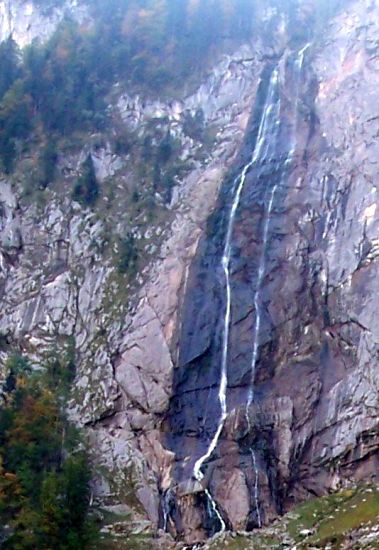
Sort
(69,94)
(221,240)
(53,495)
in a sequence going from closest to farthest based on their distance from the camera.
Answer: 1. (53,495)
2. (221,240)
3. (69,94)

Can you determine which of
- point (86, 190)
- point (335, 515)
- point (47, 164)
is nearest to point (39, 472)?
point (335, 515)

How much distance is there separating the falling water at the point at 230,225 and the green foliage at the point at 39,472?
16.6 ft

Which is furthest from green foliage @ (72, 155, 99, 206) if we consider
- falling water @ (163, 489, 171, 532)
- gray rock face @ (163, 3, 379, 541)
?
falling water @ (163, 489, 171, 532)

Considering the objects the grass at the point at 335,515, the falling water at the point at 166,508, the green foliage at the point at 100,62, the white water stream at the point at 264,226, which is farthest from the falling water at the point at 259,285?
the green foliage at the point at 100,62

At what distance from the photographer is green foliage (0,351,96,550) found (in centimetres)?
2547

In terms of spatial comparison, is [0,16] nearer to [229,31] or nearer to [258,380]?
[229,31]

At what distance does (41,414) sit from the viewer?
3186 cm

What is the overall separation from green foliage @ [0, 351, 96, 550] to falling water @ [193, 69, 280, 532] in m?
5.06

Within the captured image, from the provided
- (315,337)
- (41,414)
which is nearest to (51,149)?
(41,414)

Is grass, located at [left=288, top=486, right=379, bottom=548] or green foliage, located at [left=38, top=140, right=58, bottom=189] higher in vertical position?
green foliage, located at [left=38, top=140, right=58, bottom=189]

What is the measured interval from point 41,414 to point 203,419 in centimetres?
731

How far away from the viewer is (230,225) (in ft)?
121

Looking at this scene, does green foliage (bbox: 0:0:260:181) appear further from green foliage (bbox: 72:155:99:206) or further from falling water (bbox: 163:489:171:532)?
falling water (bbox: 163:489:171:532)

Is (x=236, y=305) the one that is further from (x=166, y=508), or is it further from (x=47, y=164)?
(x=47, y=164)
